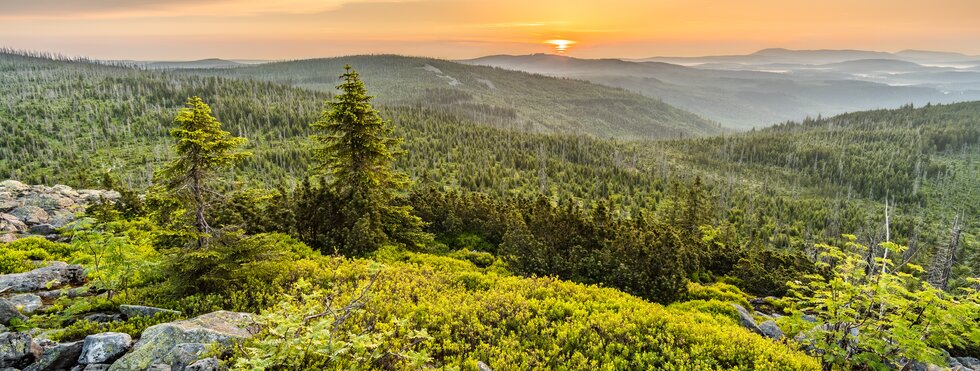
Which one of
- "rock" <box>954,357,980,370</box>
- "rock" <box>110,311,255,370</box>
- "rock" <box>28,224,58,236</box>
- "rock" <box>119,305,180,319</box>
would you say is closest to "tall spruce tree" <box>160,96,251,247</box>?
"rock" <box>119,305,180,319</box>

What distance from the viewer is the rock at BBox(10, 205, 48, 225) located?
22906mm

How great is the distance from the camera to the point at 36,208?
80.2 ft

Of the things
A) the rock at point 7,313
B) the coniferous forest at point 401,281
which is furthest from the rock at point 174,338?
the rock at point 7,313

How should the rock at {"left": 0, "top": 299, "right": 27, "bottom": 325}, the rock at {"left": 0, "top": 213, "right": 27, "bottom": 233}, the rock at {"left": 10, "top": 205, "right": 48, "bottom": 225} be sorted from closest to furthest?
the rock at {"left": 0, "top": 299, "right": 27, "bottom": 325}, the rock at {"left": 0, "top": 213, "right": 27, "bottom": 233}, the rock at {"left": 10, "top": 205, "right": 48, "bottom": 225}

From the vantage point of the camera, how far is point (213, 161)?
1270cm

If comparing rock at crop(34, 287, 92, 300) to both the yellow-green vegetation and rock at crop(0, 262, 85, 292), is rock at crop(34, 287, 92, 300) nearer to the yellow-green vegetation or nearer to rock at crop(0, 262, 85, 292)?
rock at crop(0, 262, 85, 292)

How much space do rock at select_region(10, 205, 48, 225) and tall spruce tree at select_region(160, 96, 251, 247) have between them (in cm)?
1749

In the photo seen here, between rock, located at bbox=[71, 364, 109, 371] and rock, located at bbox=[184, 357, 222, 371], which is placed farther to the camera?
rock, located at bbox=[71, 364, 109, 371]

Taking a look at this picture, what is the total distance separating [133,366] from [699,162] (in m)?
190

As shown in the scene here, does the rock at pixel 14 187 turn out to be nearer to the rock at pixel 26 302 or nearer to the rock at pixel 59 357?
the rock at pixel 26 302

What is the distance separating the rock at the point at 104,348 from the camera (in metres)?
8.29

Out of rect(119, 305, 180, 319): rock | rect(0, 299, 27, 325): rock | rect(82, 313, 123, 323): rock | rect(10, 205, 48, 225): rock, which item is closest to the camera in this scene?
rect(0, 299, 27, 325): rock

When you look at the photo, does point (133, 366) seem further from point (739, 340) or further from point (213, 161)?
point (739, 340)

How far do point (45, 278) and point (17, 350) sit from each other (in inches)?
281
